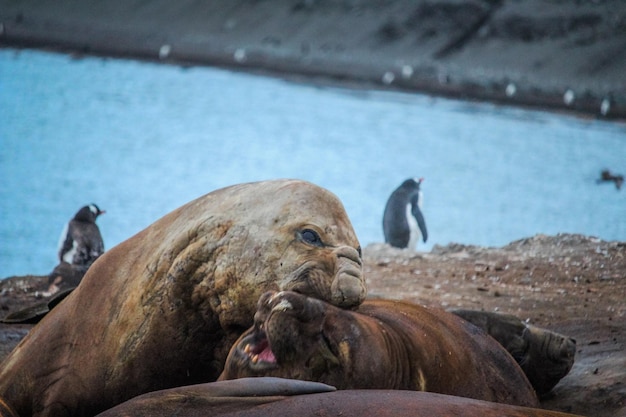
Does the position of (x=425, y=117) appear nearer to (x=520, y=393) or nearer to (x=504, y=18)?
(x=504, y=18)

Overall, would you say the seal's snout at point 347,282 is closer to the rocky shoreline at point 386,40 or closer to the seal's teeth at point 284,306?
the seal's teeth at point 284,306

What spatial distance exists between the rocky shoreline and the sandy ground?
4.38 m

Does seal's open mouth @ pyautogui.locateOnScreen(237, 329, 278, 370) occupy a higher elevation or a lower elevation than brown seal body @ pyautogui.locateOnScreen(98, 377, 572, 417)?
higher

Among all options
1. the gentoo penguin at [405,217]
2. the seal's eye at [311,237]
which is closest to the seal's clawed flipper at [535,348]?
the seal's eye at [311,237]

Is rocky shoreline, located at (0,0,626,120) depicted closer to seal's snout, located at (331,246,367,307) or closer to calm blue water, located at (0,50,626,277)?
calm blue water, located at (0,50,626,277)

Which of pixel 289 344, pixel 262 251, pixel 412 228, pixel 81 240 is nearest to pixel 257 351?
pixel 289 344

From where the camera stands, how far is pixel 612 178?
628 cm

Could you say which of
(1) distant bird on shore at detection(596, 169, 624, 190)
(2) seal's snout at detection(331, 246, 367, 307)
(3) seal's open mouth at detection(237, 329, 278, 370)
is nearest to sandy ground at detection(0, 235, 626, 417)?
(2) seal's snout at detection(331, 246, 367, 307)

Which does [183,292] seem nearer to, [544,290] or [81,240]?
[544,290]

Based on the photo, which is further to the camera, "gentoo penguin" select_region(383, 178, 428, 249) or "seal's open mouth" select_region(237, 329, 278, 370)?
"gentoo penguin" select_region(383, 178, 428, 249)

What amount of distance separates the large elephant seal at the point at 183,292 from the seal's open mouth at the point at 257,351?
0.84 ft

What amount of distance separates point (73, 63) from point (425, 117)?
337 centimetres

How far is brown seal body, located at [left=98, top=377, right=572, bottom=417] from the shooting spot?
4.91ft

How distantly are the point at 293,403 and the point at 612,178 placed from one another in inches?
207
